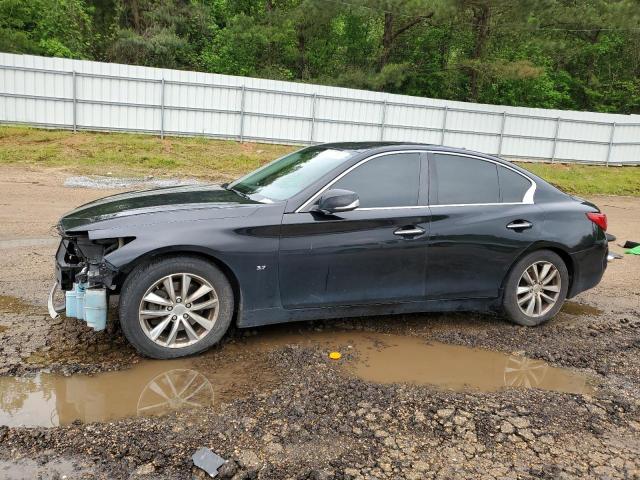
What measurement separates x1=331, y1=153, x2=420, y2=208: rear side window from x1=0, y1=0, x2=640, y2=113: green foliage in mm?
20446

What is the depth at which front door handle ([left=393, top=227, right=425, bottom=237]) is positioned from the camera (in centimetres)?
448

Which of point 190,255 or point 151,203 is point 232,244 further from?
point 151,203

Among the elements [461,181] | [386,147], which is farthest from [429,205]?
[386,147]

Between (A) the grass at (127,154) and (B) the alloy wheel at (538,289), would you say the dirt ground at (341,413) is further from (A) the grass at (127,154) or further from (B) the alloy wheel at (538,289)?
(A) the grass at (127,154)

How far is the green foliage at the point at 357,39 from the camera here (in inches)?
992

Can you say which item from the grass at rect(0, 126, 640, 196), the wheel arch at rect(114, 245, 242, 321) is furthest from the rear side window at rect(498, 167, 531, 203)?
the grass at rect(0, 126, 640, 196)

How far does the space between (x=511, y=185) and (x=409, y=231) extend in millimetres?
1262

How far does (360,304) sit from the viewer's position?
445 centimetres

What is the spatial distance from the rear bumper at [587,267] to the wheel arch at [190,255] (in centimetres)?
313

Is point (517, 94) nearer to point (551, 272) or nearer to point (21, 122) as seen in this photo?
point (21, 122)

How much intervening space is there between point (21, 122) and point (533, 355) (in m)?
17.9

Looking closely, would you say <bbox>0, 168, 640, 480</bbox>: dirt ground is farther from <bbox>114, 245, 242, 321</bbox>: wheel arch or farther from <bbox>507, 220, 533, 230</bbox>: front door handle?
<bbox>507, 220, 533, 230</bbox>: front door handle

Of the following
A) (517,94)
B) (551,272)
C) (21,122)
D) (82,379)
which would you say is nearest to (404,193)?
(551,272)

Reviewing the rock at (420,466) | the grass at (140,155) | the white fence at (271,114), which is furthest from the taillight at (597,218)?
the white fence at (271,114)
